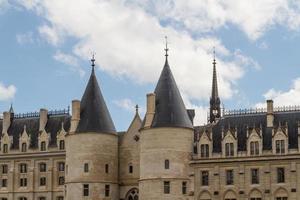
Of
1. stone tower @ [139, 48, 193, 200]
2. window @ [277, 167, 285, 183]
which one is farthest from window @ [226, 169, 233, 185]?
window @ [277, 167, 285, 183]

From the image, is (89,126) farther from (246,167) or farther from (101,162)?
(246,167)

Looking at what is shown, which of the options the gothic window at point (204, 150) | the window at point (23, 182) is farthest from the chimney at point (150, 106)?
the window at point (23, 182)

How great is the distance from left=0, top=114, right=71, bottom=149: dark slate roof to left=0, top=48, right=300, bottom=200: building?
134 inches

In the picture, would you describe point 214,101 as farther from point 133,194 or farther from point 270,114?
point 133,194

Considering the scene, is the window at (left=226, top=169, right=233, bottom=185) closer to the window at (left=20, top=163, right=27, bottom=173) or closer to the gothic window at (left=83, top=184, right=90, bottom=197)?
the gothic window at (left=83, top=184, right=90, bottom=197)

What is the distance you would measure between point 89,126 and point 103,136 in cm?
226

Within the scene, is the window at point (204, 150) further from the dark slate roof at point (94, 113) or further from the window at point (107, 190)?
the window at point (107, 190)

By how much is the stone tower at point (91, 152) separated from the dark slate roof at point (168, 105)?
26.1 ft

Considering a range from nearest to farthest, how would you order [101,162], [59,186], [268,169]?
1. [268,169]
2. [101,162]
3. [59,186]

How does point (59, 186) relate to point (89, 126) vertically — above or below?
below

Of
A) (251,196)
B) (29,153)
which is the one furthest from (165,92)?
(29,153)

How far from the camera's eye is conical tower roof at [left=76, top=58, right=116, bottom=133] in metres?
92.8

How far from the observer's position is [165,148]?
87188 mm

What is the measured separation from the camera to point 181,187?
8731 centimetres
